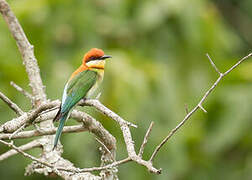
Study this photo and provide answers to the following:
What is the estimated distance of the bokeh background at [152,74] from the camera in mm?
4082

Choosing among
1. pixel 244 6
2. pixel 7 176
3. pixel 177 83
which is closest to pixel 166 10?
pixel 177 83

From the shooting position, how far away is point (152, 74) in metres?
4.10

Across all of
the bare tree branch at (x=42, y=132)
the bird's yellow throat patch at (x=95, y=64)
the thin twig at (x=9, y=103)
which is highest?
the bird's yellow throat patch at (x=95, y=64)

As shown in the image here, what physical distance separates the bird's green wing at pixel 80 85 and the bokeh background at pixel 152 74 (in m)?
0.84

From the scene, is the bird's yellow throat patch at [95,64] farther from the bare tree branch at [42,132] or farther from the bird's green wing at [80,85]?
the bare tree branch at [42,132]

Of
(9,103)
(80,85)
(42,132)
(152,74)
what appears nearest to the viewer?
(9,103)

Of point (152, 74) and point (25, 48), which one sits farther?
point (152, 74)

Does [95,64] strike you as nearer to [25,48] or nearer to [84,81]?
[84,81]

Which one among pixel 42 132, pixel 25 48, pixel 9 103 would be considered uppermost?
pixel 25 48

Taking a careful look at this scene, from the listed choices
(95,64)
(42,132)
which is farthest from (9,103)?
(95,64)

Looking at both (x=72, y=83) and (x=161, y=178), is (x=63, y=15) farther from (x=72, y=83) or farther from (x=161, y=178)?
(x=72, y=83)

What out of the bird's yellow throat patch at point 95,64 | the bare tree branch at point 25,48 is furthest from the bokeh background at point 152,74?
the bare tree branch at point 25,48

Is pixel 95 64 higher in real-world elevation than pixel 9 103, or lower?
higher

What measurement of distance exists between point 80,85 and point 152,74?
1.24 m
